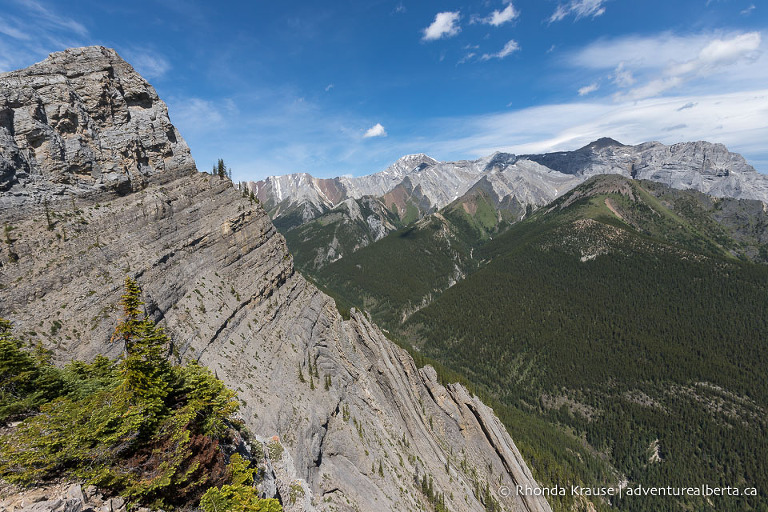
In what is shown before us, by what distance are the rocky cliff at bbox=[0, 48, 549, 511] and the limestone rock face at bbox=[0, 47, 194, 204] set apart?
14cm

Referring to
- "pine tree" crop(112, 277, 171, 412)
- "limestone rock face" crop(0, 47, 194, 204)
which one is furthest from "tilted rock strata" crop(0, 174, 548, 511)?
"pine tree" crop(112, 277, 171, 412)

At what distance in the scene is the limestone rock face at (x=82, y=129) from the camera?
2995 centimetres

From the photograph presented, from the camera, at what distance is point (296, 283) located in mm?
57062

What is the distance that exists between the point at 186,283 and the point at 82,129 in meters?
19.8

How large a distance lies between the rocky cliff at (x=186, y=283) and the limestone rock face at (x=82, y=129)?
5.4 inches

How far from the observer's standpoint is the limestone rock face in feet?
98.3

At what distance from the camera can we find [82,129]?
34.7m

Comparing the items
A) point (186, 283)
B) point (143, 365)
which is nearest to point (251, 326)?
point (186, 283)

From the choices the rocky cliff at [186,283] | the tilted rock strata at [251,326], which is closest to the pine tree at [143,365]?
the rocky cliff at [186,283]

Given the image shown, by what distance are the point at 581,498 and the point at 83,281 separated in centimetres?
12178

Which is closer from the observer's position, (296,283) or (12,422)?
(12,422)

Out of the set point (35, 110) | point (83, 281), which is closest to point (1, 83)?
point (35, 110)

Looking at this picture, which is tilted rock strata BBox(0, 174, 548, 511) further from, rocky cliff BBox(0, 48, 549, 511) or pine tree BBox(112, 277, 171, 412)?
pine tree BBox(112, 277, 171, 412)

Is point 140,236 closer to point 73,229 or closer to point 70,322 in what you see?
point 73,229
